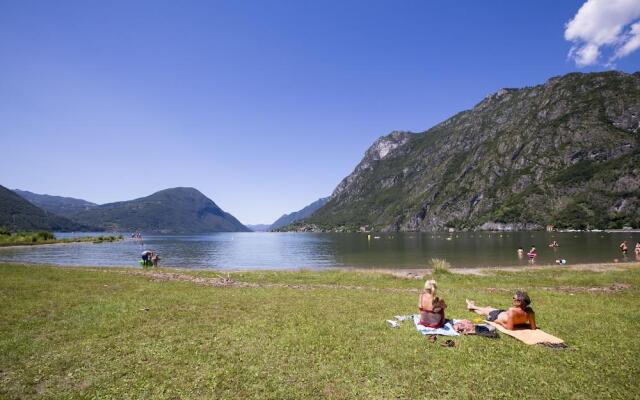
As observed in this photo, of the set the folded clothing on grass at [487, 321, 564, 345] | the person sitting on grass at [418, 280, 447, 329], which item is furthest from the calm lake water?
the folded clothing on grass at [487, 321, 564, 345]

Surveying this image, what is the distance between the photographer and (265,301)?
20109 millimetres

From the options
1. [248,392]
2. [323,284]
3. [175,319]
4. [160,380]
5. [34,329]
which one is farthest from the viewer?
[323,284]

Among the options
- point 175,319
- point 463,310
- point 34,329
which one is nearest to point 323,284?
point 463,310

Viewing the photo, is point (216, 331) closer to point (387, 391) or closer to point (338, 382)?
point (338, 382)

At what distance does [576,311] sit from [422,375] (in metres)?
12.0

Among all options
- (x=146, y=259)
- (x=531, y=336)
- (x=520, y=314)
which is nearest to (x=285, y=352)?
(x=531, y=336)

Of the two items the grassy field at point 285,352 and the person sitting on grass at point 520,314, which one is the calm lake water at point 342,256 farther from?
the person sitting on grass at point 520,314

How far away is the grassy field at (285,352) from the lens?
902 cm

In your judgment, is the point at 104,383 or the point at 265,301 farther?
the point at 265,301

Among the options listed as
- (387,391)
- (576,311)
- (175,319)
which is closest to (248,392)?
(387,391)

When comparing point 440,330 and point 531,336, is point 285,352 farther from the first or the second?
point 531,336

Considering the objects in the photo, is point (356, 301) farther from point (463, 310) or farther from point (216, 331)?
point (216, 331)

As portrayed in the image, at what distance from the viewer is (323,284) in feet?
97.4

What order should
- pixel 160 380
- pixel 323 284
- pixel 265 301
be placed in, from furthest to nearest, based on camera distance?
pixel 323 284
pixel 265 301
pixel 160 380
